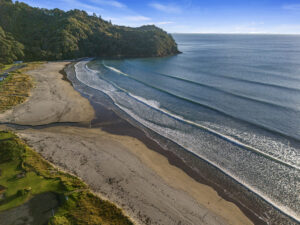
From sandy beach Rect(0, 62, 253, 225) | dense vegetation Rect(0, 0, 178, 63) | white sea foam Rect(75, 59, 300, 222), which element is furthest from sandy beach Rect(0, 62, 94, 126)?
dense vegetation Rect(0, 0, 178, 63)

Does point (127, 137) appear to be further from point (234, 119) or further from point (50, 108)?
point (234, 119)

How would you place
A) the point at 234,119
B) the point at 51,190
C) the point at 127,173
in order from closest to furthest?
1. the point at 51,190
2. the point at 127,173
3. the point at 234,119

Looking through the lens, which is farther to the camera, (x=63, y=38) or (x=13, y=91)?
(x=63, y=38)

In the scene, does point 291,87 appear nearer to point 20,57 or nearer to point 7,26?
point 20,57

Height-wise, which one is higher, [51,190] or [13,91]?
[13,91]

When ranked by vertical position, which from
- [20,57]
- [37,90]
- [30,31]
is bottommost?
[37,90]

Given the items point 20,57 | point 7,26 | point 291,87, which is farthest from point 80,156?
point 7,26

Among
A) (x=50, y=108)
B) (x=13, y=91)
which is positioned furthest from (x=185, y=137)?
(x=13, y=91)
